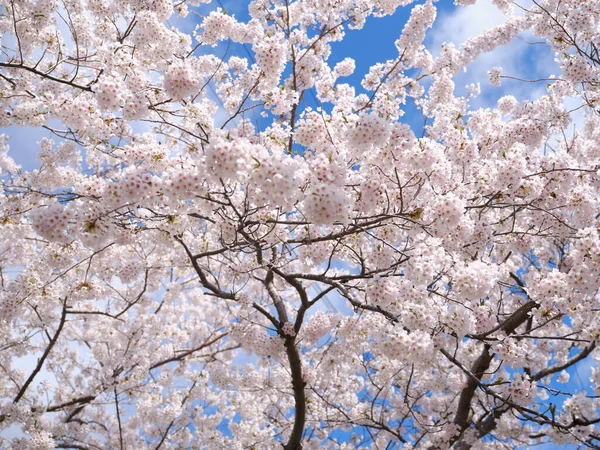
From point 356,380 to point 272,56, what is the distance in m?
Answer: 7.46

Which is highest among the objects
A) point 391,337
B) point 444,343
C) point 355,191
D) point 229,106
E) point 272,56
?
point 229,106

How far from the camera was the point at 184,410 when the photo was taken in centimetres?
1034

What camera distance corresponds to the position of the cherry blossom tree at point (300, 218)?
3.89 m

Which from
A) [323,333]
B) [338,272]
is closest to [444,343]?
[323,333]

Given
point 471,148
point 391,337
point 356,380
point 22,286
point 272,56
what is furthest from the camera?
point 356,380

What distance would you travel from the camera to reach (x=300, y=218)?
538 cm

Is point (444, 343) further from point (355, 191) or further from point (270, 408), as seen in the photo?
point (270, 408)

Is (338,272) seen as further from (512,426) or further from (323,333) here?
(512,426)

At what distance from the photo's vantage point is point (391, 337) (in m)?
3.74

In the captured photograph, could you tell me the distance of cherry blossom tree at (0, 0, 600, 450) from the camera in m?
3.89

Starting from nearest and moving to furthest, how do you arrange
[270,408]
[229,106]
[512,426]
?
[229,106] < [512,426] < [270,408]

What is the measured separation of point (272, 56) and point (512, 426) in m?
7.03

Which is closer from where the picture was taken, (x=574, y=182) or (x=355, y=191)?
(x=355, y=191)

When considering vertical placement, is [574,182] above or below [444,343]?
above
